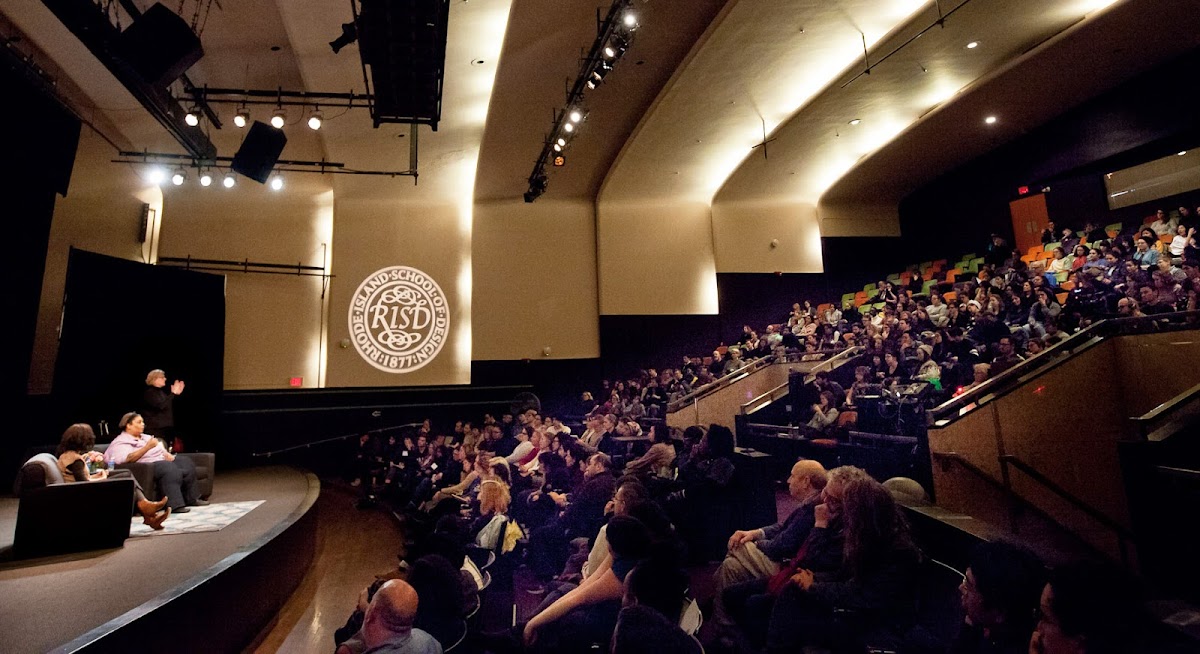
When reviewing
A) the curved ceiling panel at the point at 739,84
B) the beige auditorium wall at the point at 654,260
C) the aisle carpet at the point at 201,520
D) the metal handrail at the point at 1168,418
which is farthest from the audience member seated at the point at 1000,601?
the beige auditorium wall at the point at 654,260

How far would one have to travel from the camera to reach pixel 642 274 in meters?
10.3

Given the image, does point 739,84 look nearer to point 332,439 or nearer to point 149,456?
point 149,456

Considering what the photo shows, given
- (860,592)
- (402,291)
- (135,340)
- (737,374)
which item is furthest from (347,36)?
(737,374)

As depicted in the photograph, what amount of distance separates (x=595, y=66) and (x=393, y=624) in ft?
18.6

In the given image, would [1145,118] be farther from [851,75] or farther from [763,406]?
[763,406]

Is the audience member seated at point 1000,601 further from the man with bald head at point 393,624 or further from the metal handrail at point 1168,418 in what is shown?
the man with bald head at point 393,624

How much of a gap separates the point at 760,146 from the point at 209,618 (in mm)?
8430

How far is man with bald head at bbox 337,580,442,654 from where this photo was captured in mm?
1825

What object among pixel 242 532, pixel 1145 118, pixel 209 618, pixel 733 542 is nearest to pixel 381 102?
pixel 242 532

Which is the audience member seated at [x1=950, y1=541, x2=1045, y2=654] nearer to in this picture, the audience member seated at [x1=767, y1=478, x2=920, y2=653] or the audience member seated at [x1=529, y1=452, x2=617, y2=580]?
the audience member seated at [x1=767, y1=478, x2=920, y2=653]

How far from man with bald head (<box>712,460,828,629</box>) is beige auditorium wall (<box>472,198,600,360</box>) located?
24.5 ft

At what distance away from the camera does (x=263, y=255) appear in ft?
30.6

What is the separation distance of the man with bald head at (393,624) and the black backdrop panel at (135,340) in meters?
7.14

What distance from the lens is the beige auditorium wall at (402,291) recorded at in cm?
945
